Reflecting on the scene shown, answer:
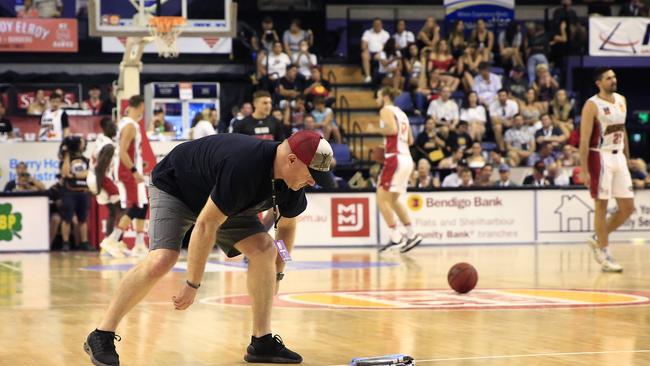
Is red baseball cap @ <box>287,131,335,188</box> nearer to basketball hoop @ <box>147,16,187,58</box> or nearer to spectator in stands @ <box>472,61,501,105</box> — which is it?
basketball hoop @ <box>147,16,187,58</box>

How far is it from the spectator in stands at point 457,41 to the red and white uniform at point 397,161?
10.3 metres

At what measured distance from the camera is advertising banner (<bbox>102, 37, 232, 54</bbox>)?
28.4 m

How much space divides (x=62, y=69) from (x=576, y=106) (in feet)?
41.0

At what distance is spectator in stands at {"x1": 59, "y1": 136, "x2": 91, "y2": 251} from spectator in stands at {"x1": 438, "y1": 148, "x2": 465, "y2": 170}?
7152mm

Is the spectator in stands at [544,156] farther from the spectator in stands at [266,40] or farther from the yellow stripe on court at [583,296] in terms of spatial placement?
the yellow stripe on court at [583,296]

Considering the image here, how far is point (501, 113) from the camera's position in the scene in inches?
1074

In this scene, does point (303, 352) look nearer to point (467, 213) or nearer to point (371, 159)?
point (467, 213)

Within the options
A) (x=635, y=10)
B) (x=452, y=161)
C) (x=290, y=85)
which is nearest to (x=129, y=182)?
(x=452, y=161)

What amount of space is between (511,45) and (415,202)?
Answer: 32.1ft

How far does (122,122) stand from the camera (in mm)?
17844

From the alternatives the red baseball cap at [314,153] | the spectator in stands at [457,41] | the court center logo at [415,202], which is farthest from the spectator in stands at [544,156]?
the red baseball cap at [314,153]

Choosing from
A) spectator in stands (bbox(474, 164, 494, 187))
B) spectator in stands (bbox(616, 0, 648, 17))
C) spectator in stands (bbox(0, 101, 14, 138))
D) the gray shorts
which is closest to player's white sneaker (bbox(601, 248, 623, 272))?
the gray shorts

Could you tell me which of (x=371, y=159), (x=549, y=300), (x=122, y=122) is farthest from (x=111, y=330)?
(x=371, y=159)

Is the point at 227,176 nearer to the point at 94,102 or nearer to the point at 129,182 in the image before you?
the point at 129,182
